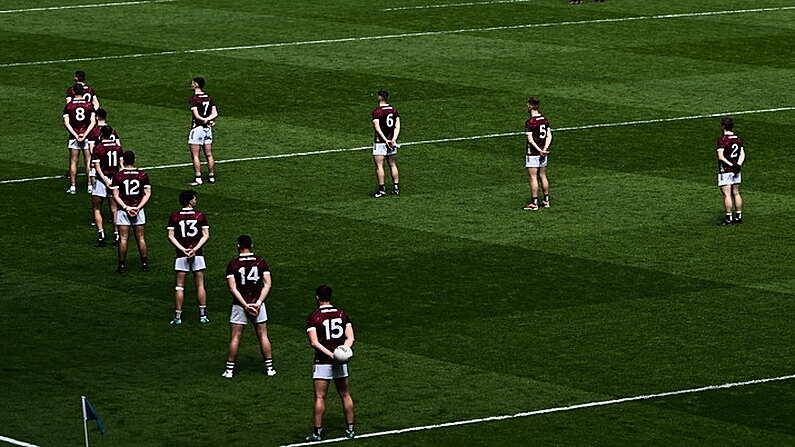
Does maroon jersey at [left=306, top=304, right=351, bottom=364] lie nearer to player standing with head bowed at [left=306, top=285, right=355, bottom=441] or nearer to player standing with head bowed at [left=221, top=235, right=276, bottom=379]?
player standing with head bowed at [left=306, top=285, right=355, bottom=441]

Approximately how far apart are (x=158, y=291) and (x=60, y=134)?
44.3ft

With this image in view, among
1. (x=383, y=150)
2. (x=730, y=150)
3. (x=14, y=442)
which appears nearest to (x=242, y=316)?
(x=14, y=442)

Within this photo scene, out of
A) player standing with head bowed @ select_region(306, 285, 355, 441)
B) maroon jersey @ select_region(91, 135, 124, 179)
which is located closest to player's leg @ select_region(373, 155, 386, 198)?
maroon jersey @ select_region(91, 135, 124, 179)

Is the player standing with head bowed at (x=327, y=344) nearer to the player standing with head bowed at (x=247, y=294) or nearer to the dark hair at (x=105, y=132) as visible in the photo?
the player standing with head bowed at (x=247, y=294)

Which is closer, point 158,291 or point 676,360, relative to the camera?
point 676,360

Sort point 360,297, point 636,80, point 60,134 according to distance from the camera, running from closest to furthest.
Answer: point 360,297 < point 60,134 < point 636,80

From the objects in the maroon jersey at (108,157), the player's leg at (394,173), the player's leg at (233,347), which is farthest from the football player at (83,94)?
the player's leg at (233,347)

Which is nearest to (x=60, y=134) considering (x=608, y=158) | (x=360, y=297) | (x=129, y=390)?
(x=608, y=158)

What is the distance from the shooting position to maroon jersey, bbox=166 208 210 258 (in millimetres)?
26688

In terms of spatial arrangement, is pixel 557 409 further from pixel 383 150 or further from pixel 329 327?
pixel 383 150

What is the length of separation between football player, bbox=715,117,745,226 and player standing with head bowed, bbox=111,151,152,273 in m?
10.4

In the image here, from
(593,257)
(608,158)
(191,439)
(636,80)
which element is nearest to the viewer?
(191,439)

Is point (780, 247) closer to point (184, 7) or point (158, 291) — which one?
point (158, 291)

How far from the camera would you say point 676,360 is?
2509 cm
